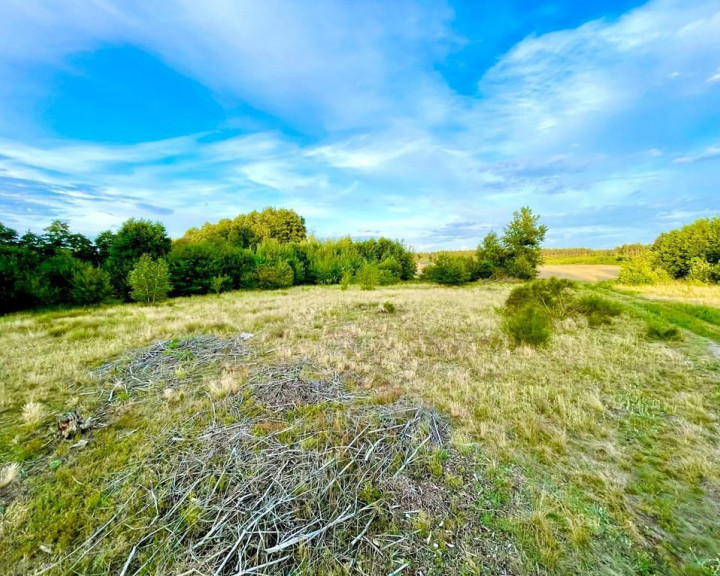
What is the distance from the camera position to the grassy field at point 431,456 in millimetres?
2066

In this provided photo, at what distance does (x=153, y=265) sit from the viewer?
47.9 feet

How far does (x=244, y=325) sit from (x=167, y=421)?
18.2ft

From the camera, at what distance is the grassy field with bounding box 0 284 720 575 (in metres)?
2.07

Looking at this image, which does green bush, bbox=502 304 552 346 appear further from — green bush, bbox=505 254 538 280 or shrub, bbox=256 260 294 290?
green bush, bbox=505 254 538 280

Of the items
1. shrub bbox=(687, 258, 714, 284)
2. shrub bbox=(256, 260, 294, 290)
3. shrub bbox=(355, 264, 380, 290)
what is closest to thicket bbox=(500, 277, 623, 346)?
shrub bbox=(355, 264, 380, 290)

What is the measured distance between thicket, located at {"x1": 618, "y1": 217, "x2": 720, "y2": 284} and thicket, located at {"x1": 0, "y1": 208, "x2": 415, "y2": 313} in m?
19.6

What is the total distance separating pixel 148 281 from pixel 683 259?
36391 millimetres

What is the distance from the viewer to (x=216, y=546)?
2061 mm

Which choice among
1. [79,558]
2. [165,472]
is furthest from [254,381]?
[79,558]

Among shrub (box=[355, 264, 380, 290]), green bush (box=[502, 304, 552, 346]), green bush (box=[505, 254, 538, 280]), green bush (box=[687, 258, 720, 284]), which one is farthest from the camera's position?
green bush (box=[505, 254, 538, 280])

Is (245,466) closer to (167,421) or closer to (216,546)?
(216,546)

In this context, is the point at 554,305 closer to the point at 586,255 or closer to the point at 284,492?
the point at 284,492

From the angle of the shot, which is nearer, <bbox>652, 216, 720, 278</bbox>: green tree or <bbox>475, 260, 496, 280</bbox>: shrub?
<bbox>652, 216, 720, 278</bbox>: green tree

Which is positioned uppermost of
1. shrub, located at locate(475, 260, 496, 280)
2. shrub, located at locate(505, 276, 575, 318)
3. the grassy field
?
shrub, located at locate(475, 260, 496, 280)
